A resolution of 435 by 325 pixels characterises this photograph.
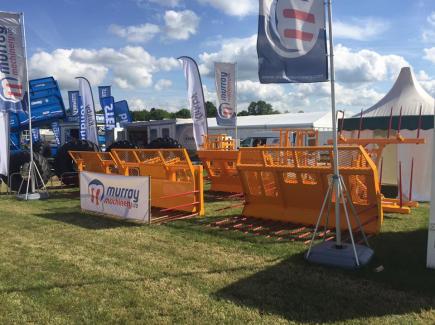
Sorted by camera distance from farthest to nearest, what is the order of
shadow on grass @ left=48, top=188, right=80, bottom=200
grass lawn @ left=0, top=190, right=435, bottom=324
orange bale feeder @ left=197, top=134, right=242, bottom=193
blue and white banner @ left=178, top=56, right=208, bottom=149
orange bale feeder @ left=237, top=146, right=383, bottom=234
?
blue and white banner @ left=178, top=56, right=208, bottom=149 < shadow on grass @ left=48, top=188, right=80, bottom=200 < orange bale feeder @ left=197, top=134, right=242, bottom=193 < orange bale feeder @ left=237, top=146, right=383, bottom=234 < grass lawn @ left=0, top=190, right=435, bottom=324

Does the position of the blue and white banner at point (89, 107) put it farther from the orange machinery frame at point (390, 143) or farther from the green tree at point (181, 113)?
the green tree at point (181, 113)

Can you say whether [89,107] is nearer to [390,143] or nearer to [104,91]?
[104,91]

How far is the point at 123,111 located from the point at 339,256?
36.1 m

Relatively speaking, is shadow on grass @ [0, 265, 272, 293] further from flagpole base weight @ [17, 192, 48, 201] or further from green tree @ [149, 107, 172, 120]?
green tree @ [149, 107, 172, 120]

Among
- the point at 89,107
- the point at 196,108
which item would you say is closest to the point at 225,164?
the point at 196,108

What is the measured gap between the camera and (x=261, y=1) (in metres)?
5.68

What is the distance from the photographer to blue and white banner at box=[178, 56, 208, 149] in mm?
14984

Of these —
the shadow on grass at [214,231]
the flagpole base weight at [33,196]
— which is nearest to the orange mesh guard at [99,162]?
the flagpole base weight at [33,196]

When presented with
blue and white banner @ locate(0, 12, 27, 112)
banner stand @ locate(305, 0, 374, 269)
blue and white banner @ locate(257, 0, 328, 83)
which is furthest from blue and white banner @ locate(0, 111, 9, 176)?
banner stand @ locate(305, 0, 374, 269)

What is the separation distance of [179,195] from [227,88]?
8150mm

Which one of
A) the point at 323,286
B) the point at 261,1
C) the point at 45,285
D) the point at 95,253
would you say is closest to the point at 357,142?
the point at 261,1

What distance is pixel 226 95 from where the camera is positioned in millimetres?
16328

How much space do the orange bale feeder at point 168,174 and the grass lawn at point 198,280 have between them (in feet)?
4.72

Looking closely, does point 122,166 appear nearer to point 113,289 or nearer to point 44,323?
point 113,289
